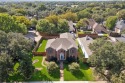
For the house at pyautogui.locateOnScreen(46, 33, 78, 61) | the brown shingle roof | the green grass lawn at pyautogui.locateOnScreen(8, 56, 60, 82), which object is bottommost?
the green grass lawn at pyautogui.locateOnScreen(8, 56, 60, 82)

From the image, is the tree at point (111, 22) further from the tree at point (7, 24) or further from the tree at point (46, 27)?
the tree at point (7, 24)

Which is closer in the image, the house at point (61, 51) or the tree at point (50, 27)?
the house at point (61, 51)

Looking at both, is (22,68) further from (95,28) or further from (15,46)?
(95,28)

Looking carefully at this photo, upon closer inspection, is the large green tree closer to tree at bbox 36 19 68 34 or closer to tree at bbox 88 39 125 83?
tree at bbox 88 39 125 83

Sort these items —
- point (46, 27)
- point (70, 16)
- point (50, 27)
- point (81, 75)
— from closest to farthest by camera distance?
point (81, 75)
point (50, 27)
point (46, 27)
point (70, 16)

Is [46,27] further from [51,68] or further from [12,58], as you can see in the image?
[12,58]

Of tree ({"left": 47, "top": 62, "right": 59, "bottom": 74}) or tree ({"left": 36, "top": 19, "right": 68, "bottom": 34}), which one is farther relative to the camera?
tree ({"left": 36, "top": 19, "right": 68, "bottom": 34})

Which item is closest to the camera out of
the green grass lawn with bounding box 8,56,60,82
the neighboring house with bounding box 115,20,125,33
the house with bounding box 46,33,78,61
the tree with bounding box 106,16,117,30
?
the green grass lawn with bounding box 8,56,60,82

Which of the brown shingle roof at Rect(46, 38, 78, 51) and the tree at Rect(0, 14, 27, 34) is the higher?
the tree at Rect(0, 14, 27, 34)

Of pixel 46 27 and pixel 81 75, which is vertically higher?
pixel 46 27

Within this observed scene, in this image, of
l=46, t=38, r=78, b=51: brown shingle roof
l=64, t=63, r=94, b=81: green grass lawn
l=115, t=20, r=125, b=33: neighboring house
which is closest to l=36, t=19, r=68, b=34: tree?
l=46, t=38, r=78, b=51: brown shingle roof

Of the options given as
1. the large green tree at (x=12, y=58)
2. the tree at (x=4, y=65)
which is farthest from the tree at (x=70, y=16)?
the tree at (x=4, y=65)

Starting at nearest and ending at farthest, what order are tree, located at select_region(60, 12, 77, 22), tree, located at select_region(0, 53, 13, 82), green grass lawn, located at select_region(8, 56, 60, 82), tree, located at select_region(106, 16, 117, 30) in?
tree, located at select_region(0, 53, 13, 82), green grass lawn, located at select_region(8, 56, 60, 82), tree, located at select_region(106, 16, 117, 30), tree, located at select_region(60, 12, 77, 22)

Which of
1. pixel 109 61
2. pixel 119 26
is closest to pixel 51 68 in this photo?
pixel 109 61
